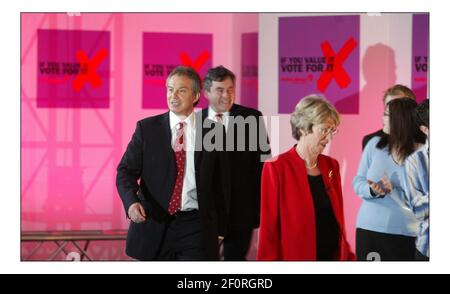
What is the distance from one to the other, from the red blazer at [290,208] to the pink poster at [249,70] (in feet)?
1.56

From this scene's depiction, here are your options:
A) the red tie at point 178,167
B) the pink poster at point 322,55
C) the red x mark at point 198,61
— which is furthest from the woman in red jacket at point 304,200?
the red x mark at point 198,61

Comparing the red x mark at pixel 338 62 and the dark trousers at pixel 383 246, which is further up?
the red x mark at pixel 338 62

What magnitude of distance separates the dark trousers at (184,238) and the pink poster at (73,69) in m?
1.04

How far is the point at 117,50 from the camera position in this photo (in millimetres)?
3633

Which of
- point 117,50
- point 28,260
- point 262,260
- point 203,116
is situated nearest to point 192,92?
point 203,116

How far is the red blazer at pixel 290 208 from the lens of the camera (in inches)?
134

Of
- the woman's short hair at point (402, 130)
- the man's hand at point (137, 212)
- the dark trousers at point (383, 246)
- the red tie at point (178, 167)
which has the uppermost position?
the woman's short hair at point (402, 130)

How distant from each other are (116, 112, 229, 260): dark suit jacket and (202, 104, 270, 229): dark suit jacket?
64mm

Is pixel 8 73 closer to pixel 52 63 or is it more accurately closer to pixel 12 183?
pixel 52 63

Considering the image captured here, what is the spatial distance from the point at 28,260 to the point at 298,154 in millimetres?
2192

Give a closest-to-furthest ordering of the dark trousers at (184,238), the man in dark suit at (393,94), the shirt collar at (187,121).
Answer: the dark trousers at (184,238) → the shirt collar at (187,121) → the man in dark suit at (393,94)

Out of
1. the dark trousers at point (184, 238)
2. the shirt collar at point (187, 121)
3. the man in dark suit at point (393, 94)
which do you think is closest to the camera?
the dark trousers at point (184, 238)

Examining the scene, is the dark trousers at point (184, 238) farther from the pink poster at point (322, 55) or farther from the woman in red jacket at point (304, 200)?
the pink poster at point (322, 55)

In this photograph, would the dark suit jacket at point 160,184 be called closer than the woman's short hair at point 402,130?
Yes
